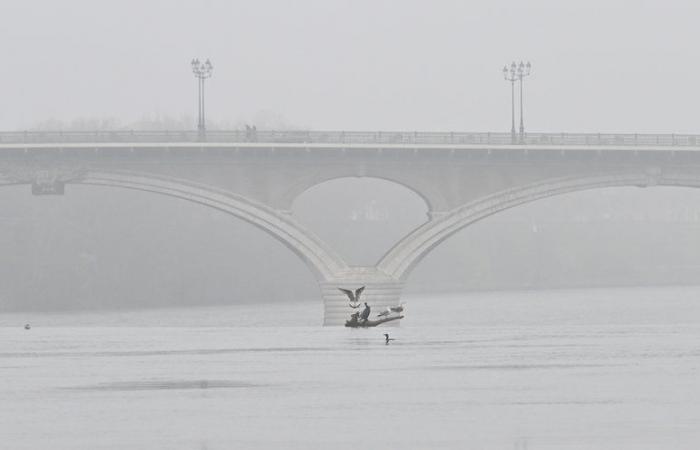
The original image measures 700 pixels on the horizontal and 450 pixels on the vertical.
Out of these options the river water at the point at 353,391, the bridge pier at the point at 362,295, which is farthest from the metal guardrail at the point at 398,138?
the river water at the point at 353,391

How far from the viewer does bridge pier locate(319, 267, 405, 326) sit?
94.8 metres

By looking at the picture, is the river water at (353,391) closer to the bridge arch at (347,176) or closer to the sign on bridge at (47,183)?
the sign on bridge at (47,183)

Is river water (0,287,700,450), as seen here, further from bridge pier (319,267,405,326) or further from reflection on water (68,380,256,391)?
bridge pier (319,267,405,326)

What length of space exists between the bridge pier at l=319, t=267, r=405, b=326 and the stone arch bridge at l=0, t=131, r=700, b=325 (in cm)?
6

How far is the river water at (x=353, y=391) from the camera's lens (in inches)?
1212

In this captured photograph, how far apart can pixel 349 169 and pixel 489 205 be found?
8280 millimetres

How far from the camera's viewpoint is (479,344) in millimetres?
64500

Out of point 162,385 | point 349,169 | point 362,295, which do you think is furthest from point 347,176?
point 162,385

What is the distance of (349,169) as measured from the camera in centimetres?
9644

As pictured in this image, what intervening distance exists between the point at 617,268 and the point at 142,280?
72.3 metres

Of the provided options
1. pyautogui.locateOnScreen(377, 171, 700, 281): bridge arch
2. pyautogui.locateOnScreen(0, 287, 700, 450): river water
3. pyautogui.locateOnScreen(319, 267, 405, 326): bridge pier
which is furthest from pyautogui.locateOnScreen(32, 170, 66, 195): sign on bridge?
pyautogui.locateOnScreen(0, 287, 700, 450): river water

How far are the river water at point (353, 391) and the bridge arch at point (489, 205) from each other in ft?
69.2

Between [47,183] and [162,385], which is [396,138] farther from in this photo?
[162,385]

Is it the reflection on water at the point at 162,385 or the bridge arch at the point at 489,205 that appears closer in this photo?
the reflection on water at the point at 162,385
